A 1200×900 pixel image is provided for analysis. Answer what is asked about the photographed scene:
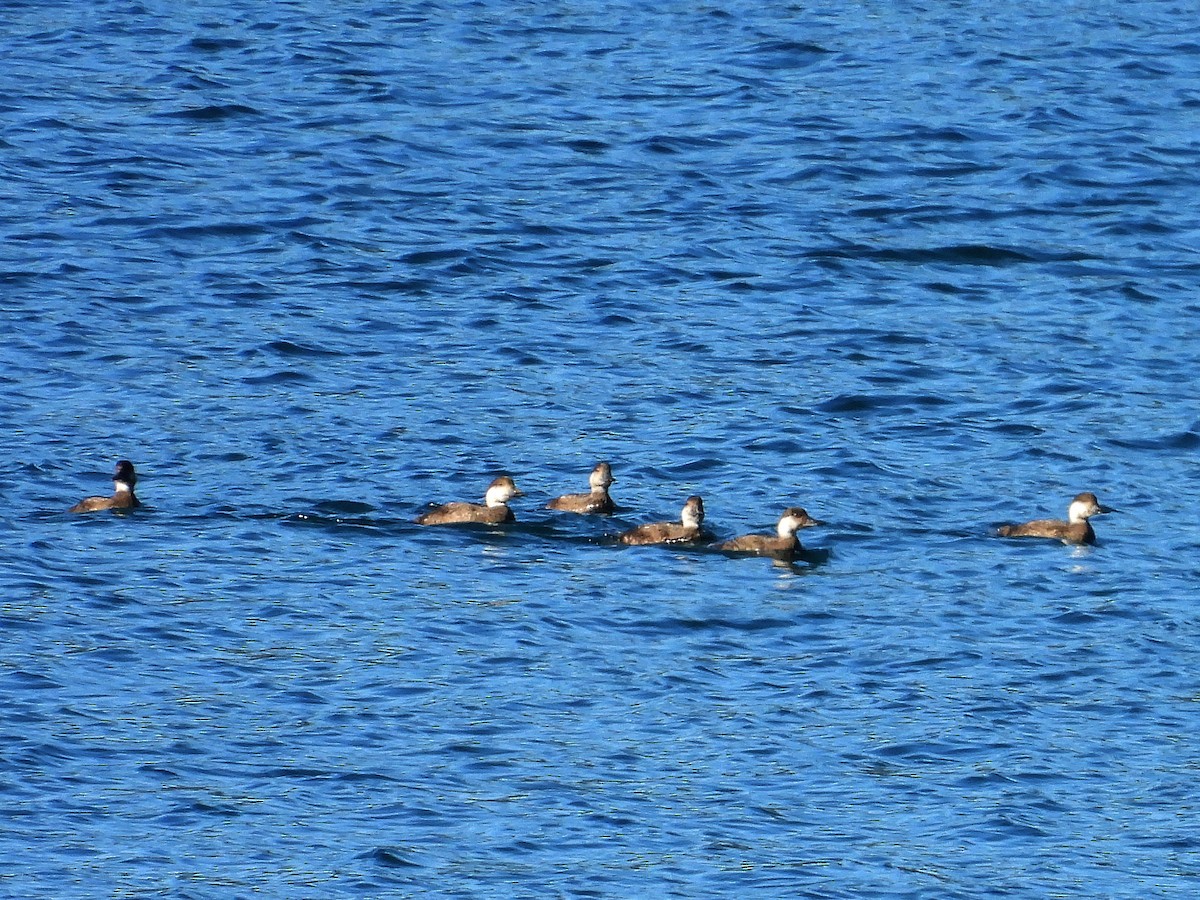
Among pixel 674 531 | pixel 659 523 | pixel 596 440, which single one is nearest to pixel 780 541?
pixel 674 531

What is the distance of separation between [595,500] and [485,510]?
0.84 metres

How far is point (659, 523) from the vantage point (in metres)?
16.1

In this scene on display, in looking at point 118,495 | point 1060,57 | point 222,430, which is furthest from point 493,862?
point 1060,57

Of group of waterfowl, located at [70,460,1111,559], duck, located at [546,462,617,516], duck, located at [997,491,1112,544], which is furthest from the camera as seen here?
duck, located at [546,462,617,516]

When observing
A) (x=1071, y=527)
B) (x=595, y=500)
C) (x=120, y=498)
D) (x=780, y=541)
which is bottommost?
(x=1071, y=527)

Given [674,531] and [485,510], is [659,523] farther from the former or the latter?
[485,510]

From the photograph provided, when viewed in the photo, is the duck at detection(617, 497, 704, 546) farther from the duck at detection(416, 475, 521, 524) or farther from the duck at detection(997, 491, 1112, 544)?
the duck at detection(997, 491, 1112, 544)

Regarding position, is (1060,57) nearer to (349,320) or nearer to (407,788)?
(349,320)

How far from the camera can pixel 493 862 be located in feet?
35.0

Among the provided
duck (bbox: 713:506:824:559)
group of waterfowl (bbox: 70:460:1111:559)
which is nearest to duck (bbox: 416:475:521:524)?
group of waterfowl (bbox: 70:460:1111:559)

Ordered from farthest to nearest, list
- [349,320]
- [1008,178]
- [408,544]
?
[1008,178]
[349,320]
[408,544]

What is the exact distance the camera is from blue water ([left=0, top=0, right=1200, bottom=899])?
445 inches

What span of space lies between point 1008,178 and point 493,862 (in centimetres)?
1592

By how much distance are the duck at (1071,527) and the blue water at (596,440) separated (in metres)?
0.24
